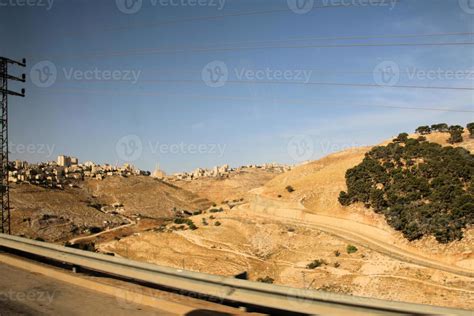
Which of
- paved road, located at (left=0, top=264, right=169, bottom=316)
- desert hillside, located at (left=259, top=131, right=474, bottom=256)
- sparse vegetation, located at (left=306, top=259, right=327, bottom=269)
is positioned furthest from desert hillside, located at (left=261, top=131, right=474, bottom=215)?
paved road, located at (left=0, top=264, right=169, bottom=316)

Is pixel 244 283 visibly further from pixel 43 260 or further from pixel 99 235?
pixel 99 235

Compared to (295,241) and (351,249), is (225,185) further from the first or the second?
(351,249)

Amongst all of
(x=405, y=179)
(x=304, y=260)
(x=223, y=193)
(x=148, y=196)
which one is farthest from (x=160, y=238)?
(x=223, y=193)

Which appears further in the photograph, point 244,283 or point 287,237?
point 287,237

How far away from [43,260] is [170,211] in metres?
64.6

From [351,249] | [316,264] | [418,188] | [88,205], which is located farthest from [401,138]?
[88,205]

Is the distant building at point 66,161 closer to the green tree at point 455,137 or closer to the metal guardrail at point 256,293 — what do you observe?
the green tree at point 455,137

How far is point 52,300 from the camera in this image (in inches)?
284

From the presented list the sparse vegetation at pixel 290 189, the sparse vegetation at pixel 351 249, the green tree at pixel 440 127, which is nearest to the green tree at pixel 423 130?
the green tree at pixel 440 127

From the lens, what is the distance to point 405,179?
127 feet

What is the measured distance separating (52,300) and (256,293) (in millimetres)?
4072

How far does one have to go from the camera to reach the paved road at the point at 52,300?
21.4ft

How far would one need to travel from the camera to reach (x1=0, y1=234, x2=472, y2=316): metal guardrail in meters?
5.29

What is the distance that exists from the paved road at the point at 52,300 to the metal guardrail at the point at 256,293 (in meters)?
0.75
